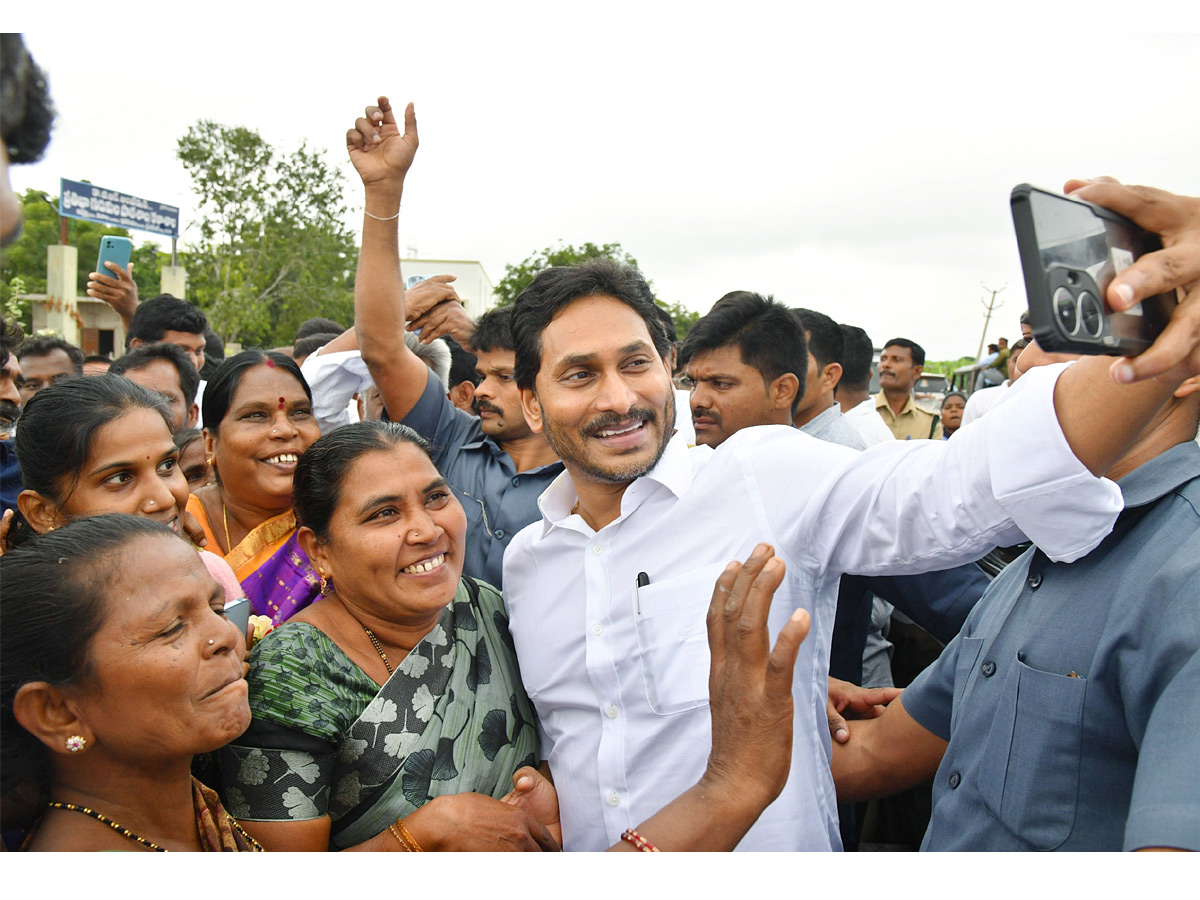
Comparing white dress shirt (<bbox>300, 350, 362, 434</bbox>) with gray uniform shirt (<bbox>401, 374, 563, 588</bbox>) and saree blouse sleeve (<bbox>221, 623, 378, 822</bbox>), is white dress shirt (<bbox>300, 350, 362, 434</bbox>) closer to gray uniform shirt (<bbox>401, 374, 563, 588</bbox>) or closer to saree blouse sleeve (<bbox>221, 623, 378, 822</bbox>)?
gray uniform shirt (<bbox>401, 374, 563, 588</bbox>)

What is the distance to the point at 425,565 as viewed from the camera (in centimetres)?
205

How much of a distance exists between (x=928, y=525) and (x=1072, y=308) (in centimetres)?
68

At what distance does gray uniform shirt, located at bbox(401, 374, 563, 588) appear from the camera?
3.05m

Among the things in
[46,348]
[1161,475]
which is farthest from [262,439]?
[46,348]

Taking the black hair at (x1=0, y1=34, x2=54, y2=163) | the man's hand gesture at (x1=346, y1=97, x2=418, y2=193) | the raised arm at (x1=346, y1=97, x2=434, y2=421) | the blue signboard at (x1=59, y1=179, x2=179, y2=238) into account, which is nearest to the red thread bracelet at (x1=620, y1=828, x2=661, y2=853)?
the black hair at (x1=0, y1=34, x2=54, y2=163)

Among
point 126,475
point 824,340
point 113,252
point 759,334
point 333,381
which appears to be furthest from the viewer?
point 113,252

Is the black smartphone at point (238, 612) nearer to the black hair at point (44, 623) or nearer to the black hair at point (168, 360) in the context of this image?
the black hair at point (44, 623)

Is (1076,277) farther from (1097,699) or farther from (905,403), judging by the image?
(905,403)

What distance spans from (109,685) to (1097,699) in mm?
1674

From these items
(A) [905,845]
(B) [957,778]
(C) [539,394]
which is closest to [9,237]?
(C) [539,394]

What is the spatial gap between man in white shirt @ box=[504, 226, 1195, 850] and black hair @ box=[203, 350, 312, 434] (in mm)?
1103

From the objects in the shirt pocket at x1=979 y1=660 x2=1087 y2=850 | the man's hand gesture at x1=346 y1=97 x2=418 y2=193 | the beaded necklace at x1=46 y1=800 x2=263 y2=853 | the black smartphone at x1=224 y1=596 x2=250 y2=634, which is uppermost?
the man's hand gesture at x1=346 y1=97 x2=418 y2=193

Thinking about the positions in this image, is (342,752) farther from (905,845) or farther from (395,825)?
(905,845)

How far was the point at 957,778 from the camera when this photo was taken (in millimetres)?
1701
